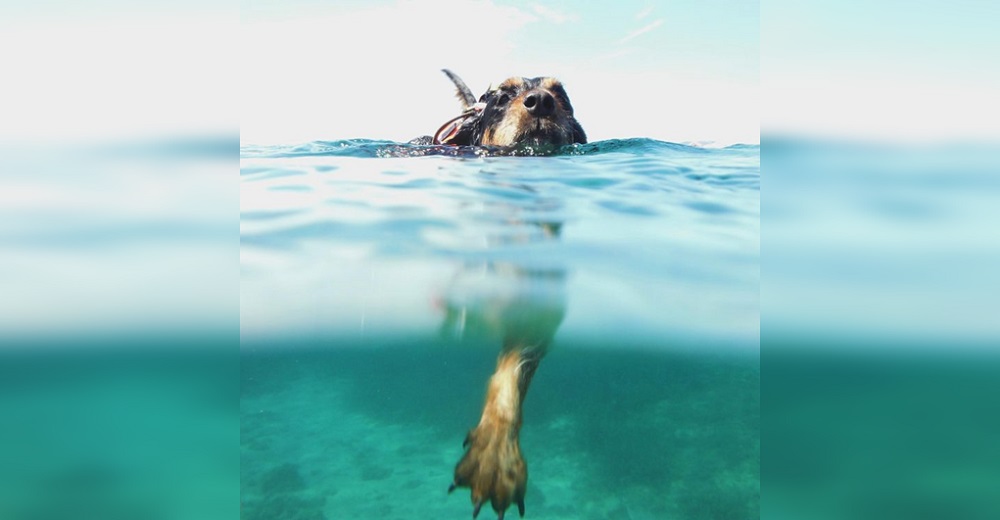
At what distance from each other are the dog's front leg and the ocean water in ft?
5.93

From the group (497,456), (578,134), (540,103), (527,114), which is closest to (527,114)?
(527,114)

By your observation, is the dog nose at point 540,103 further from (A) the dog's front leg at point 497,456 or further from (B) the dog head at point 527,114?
(A) the dog's front leg at point 497,456

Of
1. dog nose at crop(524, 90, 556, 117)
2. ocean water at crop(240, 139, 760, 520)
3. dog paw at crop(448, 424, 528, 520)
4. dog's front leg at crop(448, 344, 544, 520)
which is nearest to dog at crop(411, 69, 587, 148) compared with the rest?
dog nose at crop(524, 90, 556, 117)

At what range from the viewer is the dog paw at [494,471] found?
3068 millimetres

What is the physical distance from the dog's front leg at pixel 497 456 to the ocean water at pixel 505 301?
181cm

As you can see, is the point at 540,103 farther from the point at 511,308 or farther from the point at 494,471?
the point at 494,471

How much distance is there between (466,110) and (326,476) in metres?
7.89

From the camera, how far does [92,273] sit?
5270mm

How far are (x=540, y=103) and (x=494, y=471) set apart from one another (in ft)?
19.0

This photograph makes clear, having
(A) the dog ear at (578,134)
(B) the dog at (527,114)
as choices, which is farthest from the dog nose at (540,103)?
(A) the dog ear at (578,134)

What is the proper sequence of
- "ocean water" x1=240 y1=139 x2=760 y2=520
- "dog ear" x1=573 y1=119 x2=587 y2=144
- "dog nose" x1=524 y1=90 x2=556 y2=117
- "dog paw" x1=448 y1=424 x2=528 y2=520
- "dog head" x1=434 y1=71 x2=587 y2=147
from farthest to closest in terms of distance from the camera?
1. "dog ear" x1=573 y1=119 x2=587 y2=144
2. "dog head" x1=434 y1=71 x2=587 y2=147
3. "dog nose" x1=524 y1=90 x2=556 y2=117
4. "ocean water" x1=240 y1=139 x2=760 y2=520
5. "dog paw" x1=448 y1=424 x2=528 y2=520

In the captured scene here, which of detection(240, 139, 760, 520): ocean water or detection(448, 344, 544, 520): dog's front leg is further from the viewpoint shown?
detection(240, 139, 760, 520): ocean water

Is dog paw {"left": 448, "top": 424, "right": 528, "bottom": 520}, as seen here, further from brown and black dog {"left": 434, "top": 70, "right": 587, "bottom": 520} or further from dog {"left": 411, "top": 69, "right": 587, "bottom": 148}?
dog {"left": 411, "top": 69, "right": 587, "bottom": 148}

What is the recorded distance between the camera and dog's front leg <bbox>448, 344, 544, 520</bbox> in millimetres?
3072
